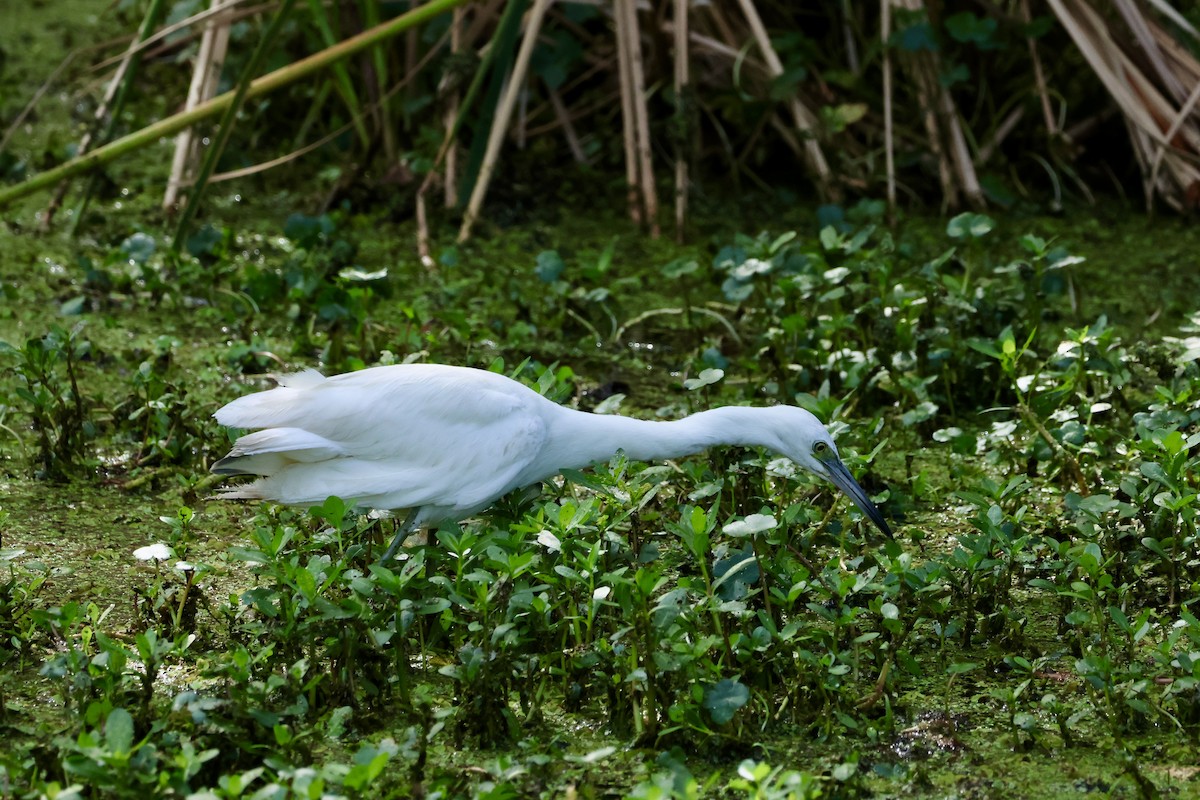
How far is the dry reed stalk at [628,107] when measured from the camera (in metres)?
5.18

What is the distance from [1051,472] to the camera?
3.67m

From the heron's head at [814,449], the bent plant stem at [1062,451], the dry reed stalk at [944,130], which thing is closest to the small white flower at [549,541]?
the heron's head at [814,449]

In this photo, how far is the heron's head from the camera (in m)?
3.19

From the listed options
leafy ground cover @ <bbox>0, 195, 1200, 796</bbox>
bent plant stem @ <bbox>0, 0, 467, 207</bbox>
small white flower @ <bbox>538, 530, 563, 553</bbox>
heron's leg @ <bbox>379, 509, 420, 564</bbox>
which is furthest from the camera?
bent plant stem @ <bbox>0, 0, 467, 207</bbox>

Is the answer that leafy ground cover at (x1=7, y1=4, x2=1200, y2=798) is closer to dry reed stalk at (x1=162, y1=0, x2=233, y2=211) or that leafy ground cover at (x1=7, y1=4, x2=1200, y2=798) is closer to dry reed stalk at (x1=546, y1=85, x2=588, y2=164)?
dry reed stalk at (x1=162, y1=0, x2=233, y2=211)

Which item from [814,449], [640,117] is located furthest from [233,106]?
[814,449]

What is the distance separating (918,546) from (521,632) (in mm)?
1136

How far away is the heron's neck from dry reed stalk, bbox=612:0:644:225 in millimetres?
2233

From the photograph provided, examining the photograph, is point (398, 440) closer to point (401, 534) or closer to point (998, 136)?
point (401, 534)

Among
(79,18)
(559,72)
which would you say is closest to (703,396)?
(559,72)

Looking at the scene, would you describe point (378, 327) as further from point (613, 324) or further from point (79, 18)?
point (79, 18)

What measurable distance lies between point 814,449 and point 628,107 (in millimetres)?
2413

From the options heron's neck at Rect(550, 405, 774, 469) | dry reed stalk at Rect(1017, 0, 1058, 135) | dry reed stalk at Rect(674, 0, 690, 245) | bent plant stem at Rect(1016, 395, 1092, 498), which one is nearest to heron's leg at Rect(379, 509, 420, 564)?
heron's neck at Rect(550, 405, 774, 469)

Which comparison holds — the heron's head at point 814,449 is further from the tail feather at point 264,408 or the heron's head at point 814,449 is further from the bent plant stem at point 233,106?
the bent plant stem at point 233,106
